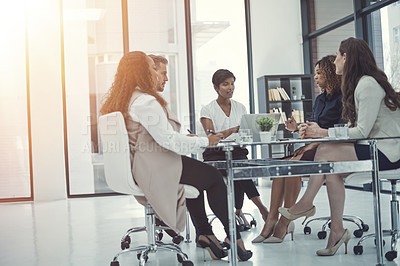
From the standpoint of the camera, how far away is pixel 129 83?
285 cm

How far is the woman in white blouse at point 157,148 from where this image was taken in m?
2.70

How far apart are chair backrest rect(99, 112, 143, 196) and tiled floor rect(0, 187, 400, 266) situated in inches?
29.1

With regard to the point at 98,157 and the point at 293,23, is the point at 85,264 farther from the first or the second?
the point at 293,23

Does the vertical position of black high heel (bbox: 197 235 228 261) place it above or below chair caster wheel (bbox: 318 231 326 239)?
above

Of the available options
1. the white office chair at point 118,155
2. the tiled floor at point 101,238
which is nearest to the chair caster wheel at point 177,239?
the tiled floor at point 101,238

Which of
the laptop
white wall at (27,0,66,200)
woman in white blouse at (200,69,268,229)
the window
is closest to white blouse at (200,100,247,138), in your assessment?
woman in white blouse at (200,69,268,229)

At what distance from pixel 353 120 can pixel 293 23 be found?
5796mm

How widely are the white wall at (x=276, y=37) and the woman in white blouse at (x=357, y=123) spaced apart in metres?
5.24

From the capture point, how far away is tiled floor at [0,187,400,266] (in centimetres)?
317

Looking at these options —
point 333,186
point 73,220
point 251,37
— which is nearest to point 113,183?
point 333,186

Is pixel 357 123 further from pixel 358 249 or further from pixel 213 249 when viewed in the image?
pixel 213 249

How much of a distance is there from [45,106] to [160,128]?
564cm

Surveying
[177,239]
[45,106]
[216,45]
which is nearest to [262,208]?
[177,239]

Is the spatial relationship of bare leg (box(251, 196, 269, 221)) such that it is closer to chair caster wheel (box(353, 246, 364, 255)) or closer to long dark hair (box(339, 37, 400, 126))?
chair caster wheel (box(353, 246, 364, 255))
